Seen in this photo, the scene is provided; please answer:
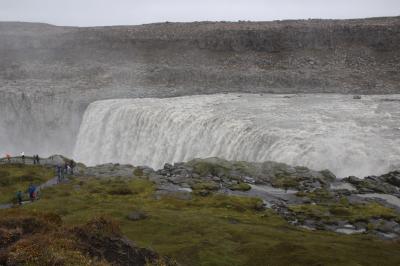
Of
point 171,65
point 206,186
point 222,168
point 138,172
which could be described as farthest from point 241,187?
point 171,65

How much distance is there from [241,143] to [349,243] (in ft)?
71.1

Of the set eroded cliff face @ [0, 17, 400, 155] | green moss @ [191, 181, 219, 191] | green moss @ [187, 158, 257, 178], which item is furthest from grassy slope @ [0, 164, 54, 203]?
eroded cliff face @ [0, 17, 400, 155]

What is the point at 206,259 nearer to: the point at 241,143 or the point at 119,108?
the point at 241,143

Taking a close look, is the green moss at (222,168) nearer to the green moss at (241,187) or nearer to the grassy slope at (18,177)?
the green moss at (241,187)

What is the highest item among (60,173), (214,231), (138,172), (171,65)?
(171,65)

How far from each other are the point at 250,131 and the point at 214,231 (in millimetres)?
19746

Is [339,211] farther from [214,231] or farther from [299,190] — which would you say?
[214,231]

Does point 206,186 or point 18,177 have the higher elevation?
point 206,186

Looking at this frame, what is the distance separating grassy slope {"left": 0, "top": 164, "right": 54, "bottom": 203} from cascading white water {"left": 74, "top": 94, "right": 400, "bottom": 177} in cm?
1478

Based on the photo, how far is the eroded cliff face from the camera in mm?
75000

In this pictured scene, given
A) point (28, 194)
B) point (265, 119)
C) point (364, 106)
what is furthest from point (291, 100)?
point (28, 194)

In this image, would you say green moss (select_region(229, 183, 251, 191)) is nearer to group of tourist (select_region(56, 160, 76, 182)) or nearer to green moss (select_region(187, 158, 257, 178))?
green moss (select_region(187, 158, 257, 178))

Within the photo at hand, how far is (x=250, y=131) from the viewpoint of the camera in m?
45.1

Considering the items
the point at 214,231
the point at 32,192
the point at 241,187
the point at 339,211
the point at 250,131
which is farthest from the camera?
the point at 250,131
